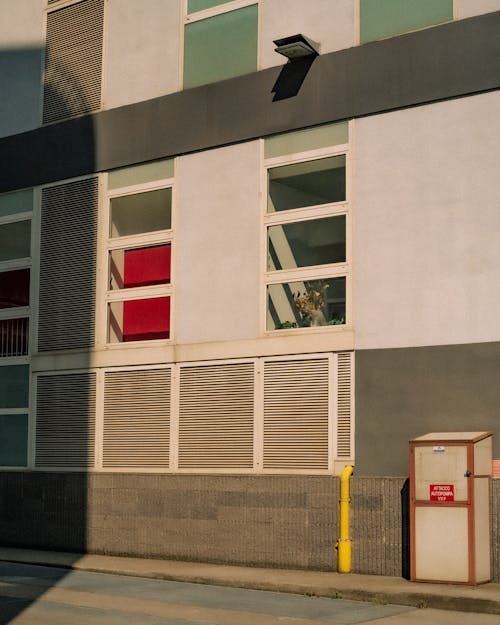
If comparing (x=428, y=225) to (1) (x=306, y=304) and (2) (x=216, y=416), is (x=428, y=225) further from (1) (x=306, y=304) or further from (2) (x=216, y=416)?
(2) (x=216, y=416)

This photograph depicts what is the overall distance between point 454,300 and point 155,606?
628 centimetres

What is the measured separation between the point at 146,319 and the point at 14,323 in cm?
342

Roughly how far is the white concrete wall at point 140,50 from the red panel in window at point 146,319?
3.81 m

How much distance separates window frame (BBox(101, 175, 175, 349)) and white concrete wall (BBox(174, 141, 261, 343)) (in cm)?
22

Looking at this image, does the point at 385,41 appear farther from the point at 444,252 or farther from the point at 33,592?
the point at 33,592

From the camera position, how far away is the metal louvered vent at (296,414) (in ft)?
60.0

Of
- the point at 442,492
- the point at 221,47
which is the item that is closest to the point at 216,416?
the point at 442,492

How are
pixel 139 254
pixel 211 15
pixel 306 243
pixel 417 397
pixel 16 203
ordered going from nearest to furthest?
pixel 417 397 → pixel 306 243 → pixel 211 15 → pixel 139 254 → pixel 16 203

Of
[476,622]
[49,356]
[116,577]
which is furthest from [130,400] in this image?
[476,622]

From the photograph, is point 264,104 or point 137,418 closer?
point 264,104

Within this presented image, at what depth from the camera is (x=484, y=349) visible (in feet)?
55.2

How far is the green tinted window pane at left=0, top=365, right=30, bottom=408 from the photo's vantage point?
74.0 feet

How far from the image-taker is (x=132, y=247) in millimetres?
21312

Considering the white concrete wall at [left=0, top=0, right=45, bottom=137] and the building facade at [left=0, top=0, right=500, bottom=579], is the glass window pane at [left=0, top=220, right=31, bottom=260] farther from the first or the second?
the white concrete wall at [left=0, top=0, right=45, bottom=137]
